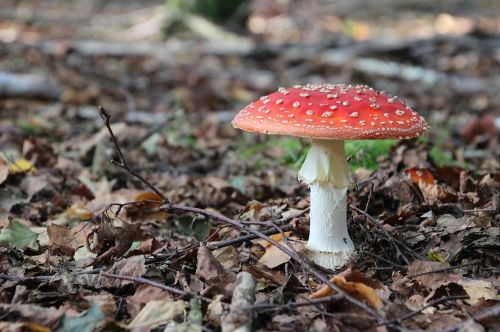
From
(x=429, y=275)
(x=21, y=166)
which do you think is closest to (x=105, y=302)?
(x=429, y=275)

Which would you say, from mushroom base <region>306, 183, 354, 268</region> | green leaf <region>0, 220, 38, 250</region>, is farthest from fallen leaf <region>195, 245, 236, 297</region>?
green leaf <region>0, 220, 38, 250</region>

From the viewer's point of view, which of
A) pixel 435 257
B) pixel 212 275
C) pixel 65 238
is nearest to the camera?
pixel 212 275

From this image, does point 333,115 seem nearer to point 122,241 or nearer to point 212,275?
point 212,275

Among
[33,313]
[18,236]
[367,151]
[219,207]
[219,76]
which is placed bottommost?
[219,76]

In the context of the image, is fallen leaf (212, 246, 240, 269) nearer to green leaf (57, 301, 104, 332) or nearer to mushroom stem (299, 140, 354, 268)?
mushroom stem (299, 140, 354, 268)

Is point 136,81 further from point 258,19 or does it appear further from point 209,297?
point 258,19

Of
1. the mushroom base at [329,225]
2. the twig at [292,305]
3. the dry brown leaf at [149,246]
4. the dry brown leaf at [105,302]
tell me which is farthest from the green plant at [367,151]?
the dry brown leaf at [105,302]

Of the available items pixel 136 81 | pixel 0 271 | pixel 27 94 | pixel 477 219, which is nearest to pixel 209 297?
pixel 0 271

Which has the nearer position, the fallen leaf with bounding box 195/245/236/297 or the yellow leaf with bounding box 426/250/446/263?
the fallen leaf with bounding box 195/245/236/297
